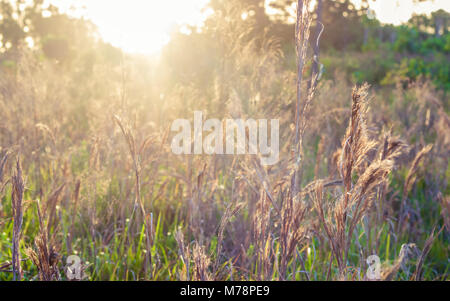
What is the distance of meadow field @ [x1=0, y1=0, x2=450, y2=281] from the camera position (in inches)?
46.7

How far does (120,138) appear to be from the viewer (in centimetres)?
284

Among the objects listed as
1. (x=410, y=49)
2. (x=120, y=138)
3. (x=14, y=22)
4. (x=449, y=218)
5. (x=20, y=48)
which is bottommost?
(x=449, y=218)

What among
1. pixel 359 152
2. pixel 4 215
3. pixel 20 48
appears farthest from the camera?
pixel 20 48

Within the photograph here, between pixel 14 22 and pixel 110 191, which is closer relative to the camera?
pixel 110 191

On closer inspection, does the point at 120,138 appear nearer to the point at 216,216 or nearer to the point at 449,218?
the point at 216,216

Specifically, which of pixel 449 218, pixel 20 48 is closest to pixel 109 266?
pixel 449 218

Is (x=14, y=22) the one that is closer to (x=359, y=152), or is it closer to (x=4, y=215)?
(x=4, y=215)

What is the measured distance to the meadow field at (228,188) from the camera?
119 cm

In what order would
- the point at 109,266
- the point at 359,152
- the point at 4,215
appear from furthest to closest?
the point at 4,215, the point at 109,266, the point at 359,152

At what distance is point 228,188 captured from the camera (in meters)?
2.72

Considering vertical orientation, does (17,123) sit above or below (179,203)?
above

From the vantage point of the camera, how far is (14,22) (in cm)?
1920

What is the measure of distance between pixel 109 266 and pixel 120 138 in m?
1.11
